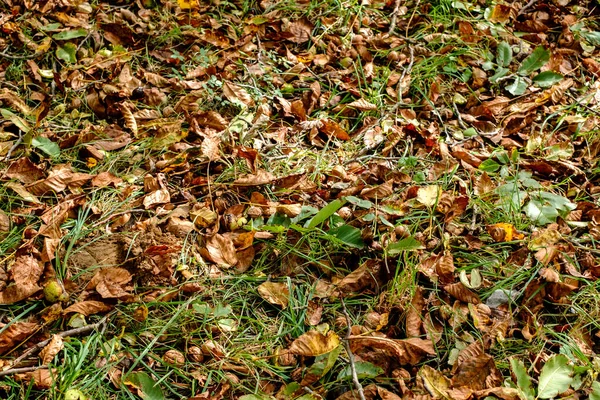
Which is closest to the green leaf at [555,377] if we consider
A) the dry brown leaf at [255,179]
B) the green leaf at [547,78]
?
the dry brown leaf at [255,179]

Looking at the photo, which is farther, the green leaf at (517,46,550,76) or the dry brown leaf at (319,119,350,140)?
the green leaf at (517,46,550,76)

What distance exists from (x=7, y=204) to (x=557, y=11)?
10.2ft

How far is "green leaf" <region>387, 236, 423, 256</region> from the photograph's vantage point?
2.11 metres

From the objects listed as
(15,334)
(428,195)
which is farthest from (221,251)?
(428,195)

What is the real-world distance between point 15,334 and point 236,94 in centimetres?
143

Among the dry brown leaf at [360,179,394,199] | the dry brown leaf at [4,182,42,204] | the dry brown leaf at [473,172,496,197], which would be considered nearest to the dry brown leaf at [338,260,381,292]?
the dry brown leaf at [360,179,394,199]

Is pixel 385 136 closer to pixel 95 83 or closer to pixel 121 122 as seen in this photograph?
pixel 121 122

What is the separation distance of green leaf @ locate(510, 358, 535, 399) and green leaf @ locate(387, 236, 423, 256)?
0.48 meters

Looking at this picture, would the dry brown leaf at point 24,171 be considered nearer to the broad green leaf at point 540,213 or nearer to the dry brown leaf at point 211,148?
the dry brown leaf at point 211,148

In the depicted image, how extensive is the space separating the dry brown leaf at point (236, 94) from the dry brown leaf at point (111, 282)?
1.04 meters

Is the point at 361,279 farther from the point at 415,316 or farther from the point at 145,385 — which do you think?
the point at 145,385

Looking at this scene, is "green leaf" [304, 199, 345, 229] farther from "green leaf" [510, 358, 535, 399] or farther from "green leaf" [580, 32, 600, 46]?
"green leaf" [580, 32, 600, 46]

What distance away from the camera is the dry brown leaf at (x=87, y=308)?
75.9 inches

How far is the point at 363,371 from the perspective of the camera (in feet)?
6.13
